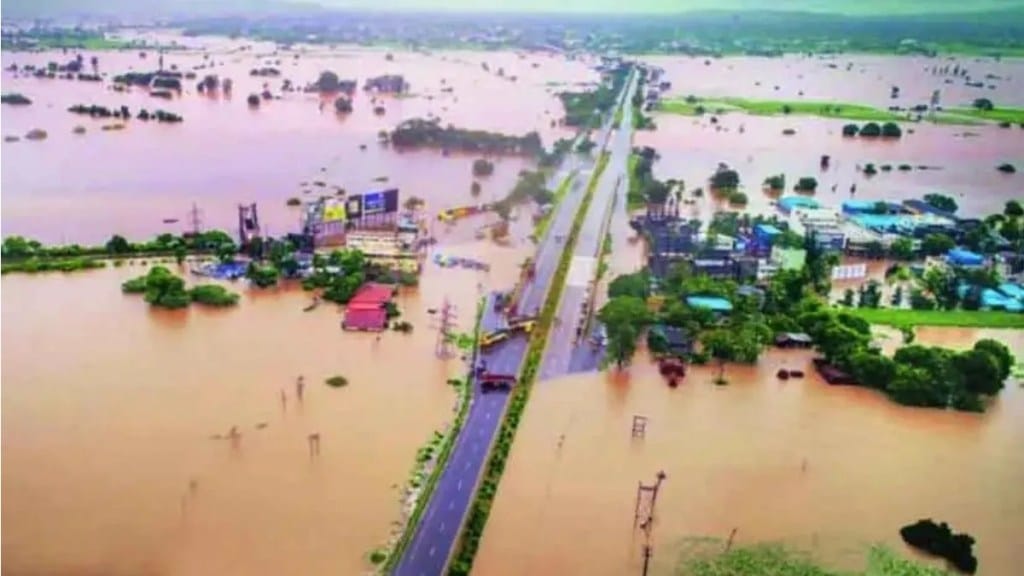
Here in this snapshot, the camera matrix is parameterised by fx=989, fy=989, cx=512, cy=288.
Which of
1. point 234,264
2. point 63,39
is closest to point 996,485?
point 234,264

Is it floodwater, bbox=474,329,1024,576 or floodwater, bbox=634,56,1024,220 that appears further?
floodwater, bbox=634,56,1024,220

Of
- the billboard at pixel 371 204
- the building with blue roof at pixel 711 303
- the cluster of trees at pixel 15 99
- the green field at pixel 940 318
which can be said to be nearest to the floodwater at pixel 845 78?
the green field at pixel 940 318

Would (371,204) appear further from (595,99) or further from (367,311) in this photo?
(595,99)

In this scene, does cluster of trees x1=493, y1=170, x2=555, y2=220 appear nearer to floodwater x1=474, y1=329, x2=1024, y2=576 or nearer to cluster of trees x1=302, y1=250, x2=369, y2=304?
cluster of trees x1=302, y1=250, x2=369, y2=304

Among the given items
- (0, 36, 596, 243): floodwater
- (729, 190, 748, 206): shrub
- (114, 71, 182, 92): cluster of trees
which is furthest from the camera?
(114, 71, 182, 92): cluster of trees

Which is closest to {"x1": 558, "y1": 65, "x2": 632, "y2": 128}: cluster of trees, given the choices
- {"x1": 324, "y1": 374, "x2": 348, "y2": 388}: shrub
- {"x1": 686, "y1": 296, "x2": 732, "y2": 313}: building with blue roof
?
{"x1": 686, "y1": 296, "x2": 732, "y2": 313}: building with blue roof

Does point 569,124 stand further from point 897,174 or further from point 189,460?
Answer: point 189,460
